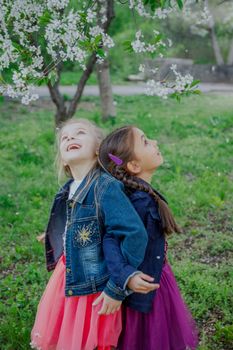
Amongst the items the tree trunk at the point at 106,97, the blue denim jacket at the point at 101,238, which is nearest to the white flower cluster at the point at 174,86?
the blue denim jacket at the point at 101,238

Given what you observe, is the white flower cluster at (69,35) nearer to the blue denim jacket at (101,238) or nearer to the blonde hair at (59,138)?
the blonde hair at (59,138)

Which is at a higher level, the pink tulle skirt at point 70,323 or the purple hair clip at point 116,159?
the purple hair clip at point 116,159

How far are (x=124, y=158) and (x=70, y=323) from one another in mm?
765

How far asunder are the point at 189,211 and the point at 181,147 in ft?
7.45

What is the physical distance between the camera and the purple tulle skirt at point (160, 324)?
7.67 ft

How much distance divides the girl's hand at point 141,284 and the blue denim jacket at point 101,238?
23 millimetres

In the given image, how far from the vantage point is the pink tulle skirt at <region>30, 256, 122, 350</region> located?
231 centimetres

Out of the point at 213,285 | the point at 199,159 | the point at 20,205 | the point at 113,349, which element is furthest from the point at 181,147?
the point at 113,349

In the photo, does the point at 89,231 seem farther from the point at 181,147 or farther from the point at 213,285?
the point at 181,147

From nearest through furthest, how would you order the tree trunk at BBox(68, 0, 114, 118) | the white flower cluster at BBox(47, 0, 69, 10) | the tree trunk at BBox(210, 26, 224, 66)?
the white flower cluster at BBox(47, 0, 69, 10) < the tree trunk at BBox(68, 0, 114, 118) < the tree trunk at BBox(210, 26, 224, 66)

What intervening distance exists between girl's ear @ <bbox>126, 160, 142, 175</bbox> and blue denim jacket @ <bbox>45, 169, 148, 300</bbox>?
4.5 inches

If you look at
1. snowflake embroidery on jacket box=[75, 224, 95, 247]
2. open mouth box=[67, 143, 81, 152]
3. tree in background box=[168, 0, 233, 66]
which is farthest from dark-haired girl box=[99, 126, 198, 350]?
tree in background box=[168, 0, 233, 66]

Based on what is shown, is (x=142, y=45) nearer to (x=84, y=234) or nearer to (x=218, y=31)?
(x=84, y=234)

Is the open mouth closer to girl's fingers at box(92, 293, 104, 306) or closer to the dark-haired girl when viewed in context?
the dark-haired girl
